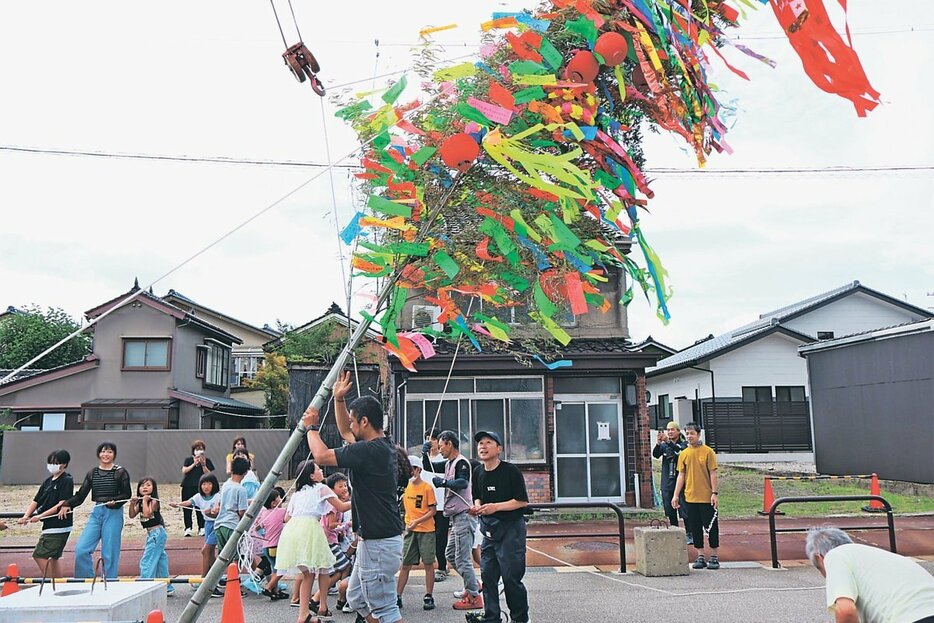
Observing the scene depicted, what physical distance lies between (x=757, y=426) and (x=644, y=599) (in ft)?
74.0

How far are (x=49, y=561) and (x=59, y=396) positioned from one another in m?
24.4

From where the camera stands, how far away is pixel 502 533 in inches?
247

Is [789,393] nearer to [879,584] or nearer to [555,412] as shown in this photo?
[555,412]

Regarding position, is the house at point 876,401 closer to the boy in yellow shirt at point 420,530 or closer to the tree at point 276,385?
the boy in yellow shirt at point 420,530

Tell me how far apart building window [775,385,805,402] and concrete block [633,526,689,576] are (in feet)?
74.4

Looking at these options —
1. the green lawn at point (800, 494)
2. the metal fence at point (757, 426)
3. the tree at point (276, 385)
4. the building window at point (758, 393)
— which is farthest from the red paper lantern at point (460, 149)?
the tree at point (276, 385)

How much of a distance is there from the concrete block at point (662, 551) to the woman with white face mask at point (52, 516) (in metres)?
6.72

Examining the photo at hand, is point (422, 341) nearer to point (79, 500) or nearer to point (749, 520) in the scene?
point (79, 500)

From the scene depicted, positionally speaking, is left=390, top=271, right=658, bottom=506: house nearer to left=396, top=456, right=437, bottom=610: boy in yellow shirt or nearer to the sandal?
the sandal

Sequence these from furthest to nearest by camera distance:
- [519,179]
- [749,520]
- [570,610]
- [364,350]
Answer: [364,350]
[749,520]
[570,610]
[519,179]

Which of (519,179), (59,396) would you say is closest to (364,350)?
(59,396)

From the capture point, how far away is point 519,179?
201 inches

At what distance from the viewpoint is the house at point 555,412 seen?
16172mm

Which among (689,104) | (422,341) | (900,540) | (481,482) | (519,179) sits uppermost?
(689,104)
